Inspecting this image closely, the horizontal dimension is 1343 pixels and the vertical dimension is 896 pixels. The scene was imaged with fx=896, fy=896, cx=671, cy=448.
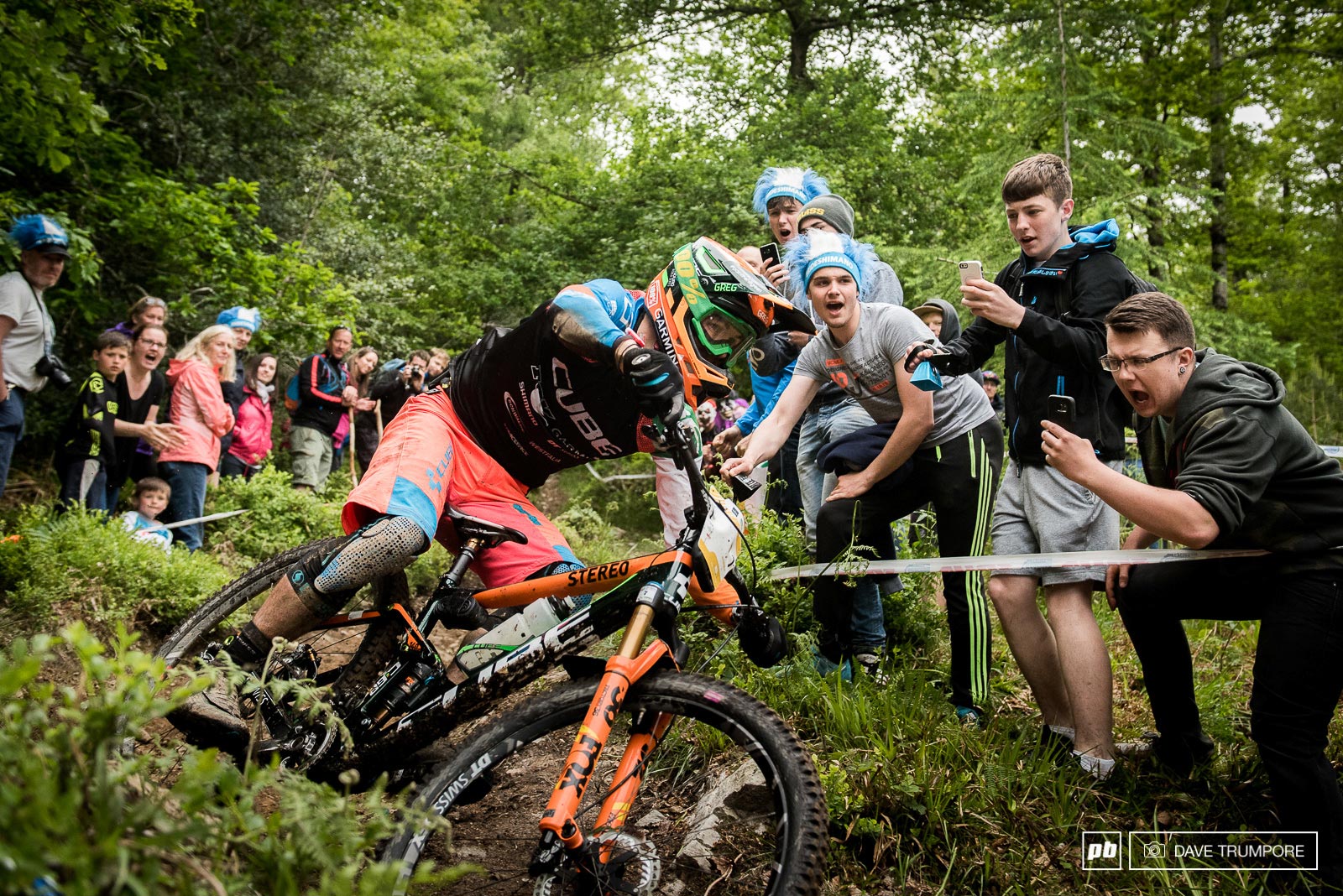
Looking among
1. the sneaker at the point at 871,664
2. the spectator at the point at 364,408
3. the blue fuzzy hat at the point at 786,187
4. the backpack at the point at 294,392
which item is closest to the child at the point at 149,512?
the backpack at the point at 294,392

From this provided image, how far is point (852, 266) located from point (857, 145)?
41.1 ft

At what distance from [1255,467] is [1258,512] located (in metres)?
0.20

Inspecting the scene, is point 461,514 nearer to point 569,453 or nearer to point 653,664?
point 569,453

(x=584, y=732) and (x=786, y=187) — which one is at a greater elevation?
(x=786, y=187)

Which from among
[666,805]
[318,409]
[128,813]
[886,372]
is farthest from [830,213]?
[318,409]

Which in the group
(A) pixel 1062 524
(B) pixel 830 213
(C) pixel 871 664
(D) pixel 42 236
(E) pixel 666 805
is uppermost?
(D) pixel 42 236

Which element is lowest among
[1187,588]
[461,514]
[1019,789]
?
[1019,789]

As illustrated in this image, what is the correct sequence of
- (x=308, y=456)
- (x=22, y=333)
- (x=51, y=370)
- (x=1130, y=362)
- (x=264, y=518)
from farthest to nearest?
(x=308, y=456)
(x=264, y=518)
(x=51, y=370)
(x=22, y=333)
(x=1130, y=362)

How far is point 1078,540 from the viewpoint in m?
3.33

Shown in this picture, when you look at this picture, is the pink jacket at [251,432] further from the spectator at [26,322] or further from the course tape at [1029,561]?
the course tape at [1029,561]

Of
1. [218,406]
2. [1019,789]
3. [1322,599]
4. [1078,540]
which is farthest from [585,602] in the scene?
[218,406]

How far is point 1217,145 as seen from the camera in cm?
1545

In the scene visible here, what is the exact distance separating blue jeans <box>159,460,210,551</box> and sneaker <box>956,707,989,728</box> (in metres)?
5.61

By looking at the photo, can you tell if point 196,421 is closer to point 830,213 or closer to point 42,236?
point 42,236
